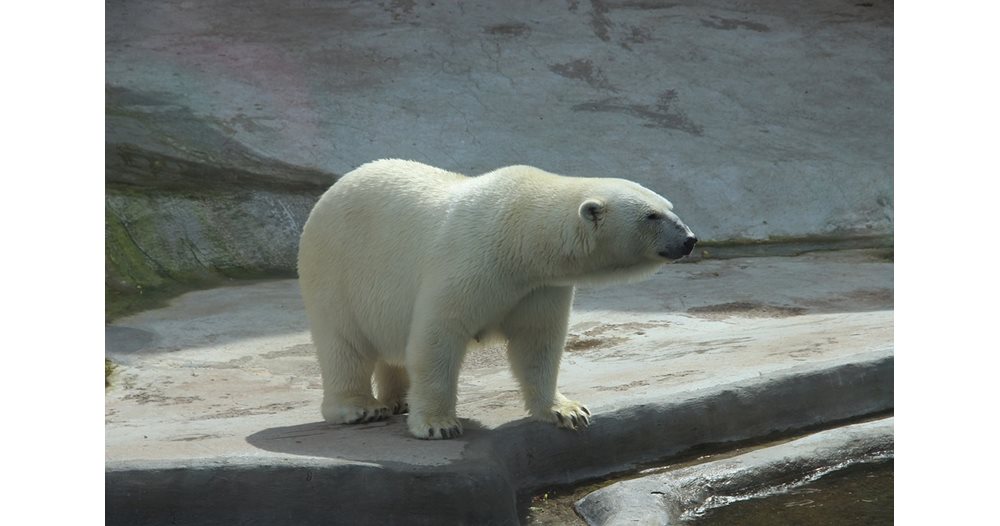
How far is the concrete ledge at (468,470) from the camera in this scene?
387cm

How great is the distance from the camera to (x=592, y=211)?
4.31 m

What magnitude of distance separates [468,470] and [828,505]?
4.39 ft

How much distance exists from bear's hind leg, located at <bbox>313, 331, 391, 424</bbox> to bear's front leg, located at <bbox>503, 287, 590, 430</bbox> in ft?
2.11

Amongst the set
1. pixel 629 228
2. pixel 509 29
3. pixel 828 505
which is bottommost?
pixel 828 505

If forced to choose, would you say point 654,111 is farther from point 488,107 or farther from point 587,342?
point 587,342

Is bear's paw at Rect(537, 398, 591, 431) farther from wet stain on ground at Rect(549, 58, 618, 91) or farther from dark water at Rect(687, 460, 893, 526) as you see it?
wet stain on ground at Rect(549, 58, 618, 91)

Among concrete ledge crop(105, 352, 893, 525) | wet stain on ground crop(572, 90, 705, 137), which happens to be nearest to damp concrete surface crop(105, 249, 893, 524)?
concrete ledge crop(105, 352, 893, 525)

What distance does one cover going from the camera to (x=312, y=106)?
11.0 metres

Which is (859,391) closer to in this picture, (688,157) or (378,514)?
(378,514)

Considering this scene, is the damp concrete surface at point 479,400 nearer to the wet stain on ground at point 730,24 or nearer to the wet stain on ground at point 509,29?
the wet stain on ground at point 509,29

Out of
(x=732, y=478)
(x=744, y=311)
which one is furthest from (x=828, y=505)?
(x=744, y=311)

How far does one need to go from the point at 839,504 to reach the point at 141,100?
315 inches

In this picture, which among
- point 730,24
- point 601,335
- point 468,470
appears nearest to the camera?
Answer: point 468,470

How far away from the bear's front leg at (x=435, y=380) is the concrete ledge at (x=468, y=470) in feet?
0.44
